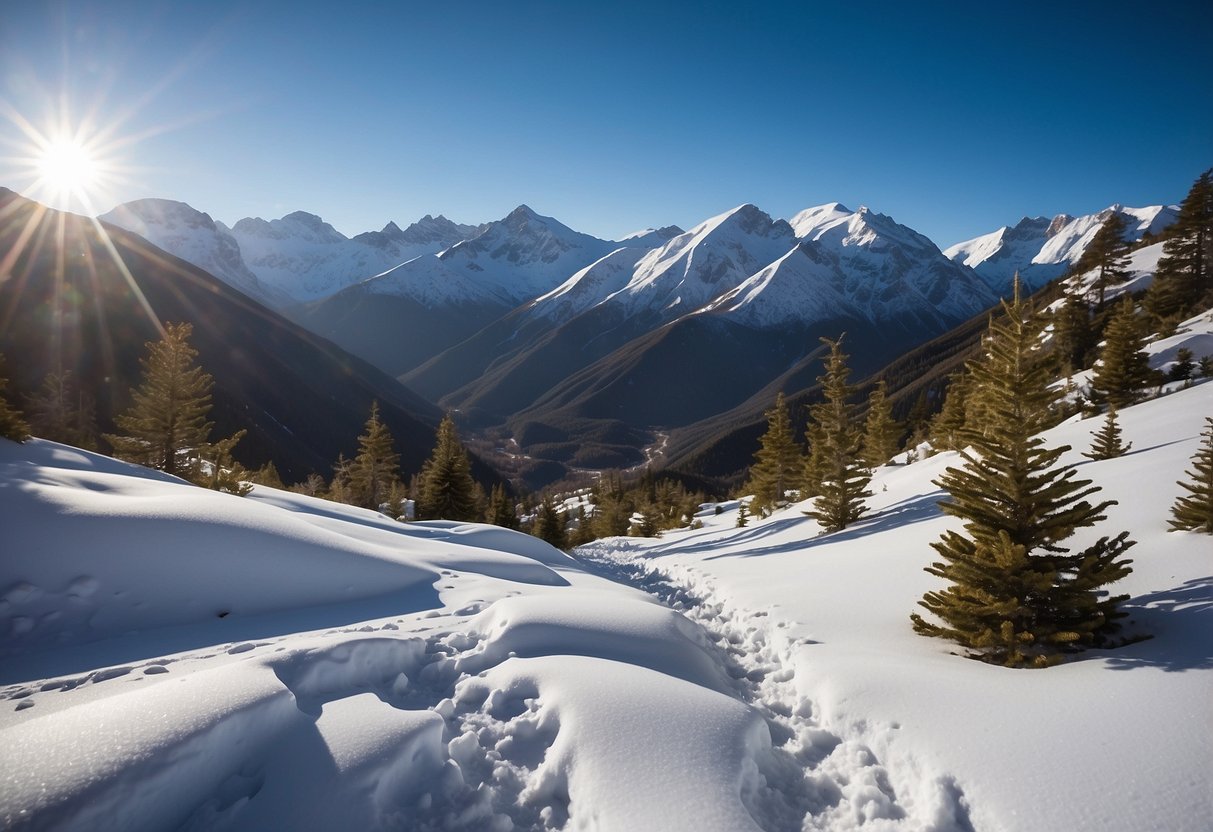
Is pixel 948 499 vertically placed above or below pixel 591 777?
above

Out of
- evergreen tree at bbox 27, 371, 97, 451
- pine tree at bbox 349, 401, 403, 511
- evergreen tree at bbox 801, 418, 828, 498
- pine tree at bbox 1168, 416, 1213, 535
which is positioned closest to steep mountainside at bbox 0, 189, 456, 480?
evergreen tree at bbox 27, 371, 97, 451

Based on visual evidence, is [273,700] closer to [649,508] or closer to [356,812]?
[356,812]

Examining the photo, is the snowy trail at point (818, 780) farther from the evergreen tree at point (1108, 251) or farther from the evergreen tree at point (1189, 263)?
the evergreen tree at point (1108, 251)

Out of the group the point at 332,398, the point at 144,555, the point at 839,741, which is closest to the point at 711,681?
the point at 839,741

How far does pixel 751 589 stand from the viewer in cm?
1411

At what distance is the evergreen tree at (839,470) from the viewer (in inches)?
867

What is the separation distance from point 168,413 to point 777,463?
37.3m

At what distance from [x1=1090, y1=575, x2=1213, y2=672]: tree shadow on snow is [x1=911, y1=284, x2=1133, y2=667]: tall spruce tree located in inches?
15.2

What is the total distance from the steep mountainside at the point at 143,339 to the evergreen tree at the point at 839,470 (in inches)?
5185

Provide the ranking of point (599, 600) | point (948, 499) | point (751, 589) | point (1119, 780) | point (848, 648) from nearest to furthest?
1. point (1119, 780)
2. point (848, 648)
3. point (599, 600)
4. point (751, 589)
5. point (948, 499)

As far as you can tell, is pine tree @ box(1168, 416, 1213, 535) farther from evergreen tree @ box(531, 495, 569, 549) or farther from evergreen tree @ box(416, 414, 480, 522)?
evergreen tree @ box(531, 495, 569, 549)

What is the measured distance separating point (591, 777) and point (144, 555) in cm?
812

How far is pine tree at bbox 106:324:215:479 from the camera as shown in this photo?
23.3m

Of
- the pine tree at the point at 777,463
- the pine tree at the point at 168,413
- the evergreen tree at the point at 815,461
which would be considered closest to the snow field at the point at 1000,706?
the evergreen tree at the point at 815,461
